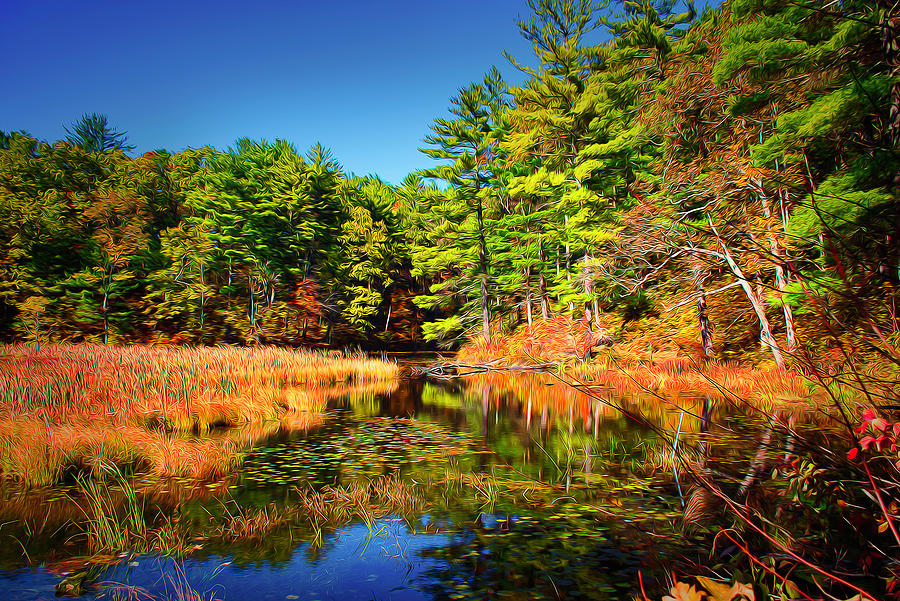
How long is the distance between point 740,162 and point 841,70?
9.86 ft

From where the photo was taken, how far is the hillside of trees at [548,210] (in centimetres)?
1184

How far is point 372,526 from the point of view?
5273 mm

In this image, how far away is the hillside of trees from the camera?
11.8 m

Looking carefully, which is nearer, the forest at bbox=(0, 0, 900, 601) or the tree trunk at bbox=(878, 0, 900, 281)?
the forest at bbox=(0, 0, 900, 601)

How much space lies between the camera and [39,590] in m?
3.88

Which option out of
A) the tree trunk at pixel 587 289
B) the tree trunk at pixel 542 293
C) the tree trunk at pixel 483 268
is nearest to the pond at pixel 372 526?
the tree trunk at pixel 587 289

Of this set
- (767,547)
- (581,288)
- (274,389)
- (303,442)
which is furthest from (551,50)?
(767,547)

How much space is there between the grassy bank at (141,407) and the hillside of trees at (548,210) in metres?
8.66

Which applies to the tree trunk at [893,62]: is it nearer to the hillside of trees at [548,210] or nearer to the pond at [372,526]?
the hillside of trees at [548,210]

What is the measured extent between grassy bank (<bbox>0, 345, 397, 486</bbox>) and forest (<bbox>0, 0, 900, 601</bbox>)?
0.10 meters

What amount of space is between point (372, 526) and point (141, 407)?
23.2 feet

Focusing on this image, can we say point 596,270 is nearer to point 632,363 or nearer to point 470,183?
point 632,363

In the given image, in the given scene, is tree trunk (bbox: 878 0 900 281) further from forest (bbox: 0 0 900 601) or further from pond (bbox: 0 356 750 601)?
pond (bbox: 0 356 750 601)

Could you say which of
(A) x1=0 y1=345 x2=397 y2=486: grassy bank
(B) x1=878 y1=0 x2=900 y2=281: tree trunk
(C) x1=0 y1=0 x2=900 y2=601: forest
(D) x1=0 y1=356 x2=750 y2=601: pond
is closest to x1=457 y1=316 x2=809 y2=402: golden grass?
(C) x1=0 y1=0 x2=900 y2=601: forest
